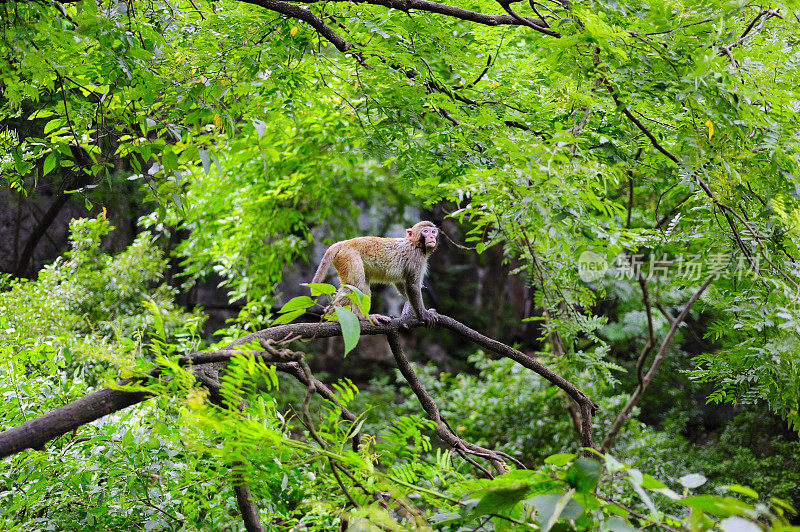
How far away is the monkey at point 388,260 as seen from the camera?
3.48m

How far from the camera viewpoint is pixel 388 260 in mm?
3652

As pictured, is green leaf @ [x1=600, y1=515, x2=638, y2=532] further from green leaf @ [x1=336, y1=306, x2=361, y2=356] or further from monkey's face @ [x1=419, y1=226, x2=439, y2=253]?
monkey's face @ [x1=419, y1=226, x2=439, y2=253]

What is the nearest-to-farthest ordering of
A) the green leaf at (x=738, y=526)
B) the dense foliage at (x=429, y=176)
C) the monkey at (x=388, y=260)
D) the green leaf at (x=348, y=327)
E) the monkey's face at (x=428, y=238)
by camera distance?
the green leaf at (x=738, y=526)
the green leaf at (x=348, y=327)
the dense foliage at (x=429, y=176)
the monkey at (x=388, y=260)
the monkey's face at (x=428, y=238)

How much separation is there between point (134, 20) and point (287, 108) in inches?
51.3

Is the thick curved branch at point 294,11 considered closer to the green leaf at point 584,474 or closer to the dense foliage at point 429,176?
the dense foliage at point 429,176

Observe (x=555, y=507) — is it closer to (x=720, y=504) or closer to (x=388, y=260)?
(x=720, y=504)

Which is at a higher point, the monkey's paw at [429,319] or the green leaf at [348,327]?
the green leaf at [348,327]

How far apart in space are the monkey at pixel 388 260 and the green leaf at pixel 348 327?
7.28ft

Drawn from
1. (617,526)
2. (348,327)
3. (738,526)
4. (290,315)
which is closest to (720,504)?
(738,526)

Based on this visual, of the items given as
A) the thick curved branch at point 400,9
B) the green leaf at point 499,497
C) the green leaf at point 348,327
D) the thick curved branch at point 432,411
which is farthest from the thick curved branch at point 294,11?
the green leaf at point 499,497

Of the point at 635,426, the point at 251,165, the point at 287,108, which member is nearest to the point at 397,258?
the point at 287,108

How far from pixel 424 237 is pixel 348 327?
2.51 m

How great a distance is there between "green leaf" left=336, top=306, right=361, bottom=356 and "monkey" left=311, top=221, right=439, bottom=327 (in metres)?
2.22

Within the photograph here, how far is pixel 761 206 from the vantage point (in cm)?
233
